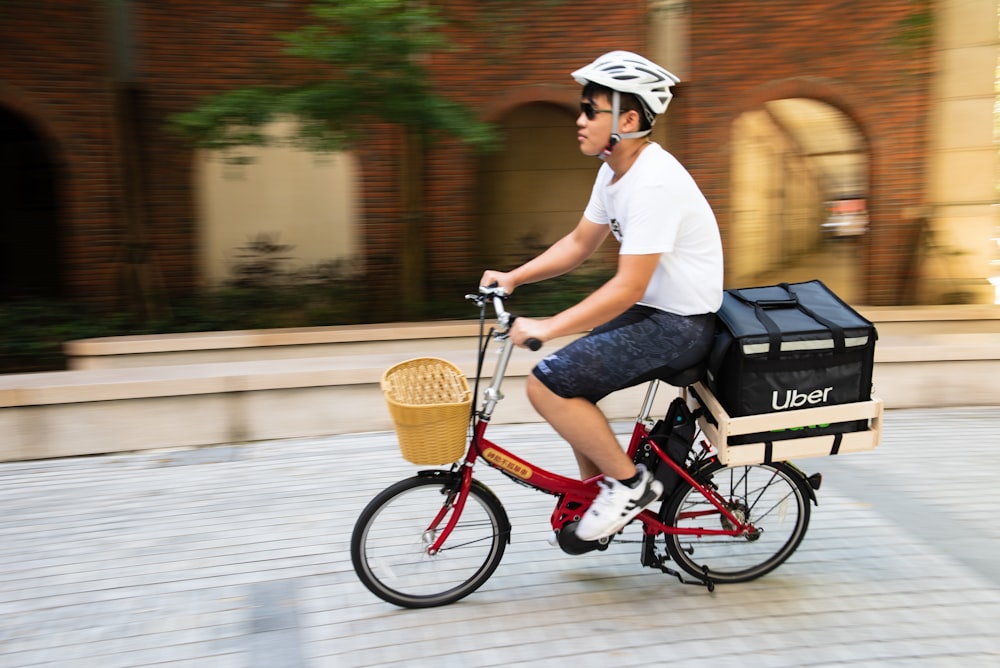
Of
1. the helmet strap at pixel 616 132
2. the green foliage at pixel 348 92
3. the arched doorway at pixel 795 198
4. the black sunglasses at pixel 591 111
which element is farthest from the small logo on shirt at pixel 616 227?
the arched doorway at pixel 795 198

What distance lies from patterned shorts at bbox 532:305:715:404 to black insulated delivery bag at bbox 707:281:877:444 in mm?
128

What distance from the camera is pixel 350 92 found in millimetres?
7066

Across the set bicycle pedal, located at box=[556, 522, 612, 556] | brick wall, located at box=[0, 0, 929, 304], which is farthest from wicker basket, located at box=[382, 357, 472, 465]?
brick wall, located at box=[0, 0, 929, 304]

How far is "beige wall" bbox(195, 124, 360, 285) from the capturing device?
9367mm

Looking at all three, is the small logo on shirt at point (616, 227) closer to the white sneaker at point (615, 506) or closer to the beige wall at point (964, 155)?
the white sneaker at point (615, 506)

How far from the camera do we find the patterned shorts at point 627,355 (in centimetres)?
353

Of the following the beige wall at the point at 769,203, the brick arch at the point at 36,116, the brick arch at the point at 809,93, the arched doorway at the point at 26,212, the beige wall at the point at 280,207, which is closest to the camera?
the brick arch at the point at 36,116

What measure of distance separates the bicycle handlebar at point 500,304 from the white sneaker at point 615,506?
0.77 m

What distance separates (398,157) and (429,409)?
6103 millimetres

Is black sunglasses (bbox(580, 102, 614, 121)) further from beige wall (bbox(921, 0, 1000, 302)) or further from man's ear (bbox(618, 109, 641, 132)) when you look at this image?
beige wall (bbox(921, 0, 1000, 302))

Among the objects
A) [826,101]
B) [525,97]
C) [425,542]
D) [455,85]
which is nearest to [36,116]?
[455,85]

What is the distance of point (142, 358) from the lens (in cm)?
754

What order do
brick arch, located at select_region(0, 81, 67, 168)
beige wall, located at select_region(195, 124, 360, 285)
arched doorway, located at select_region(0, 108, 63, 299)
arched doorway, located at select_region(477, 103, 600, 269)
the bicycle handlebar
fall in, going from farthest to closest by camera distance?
arched doorway, located at select_region(477, 103, 600, 269) < arched doorway, located at select_region(0, 108, 63, 299) < beige wall, located at select_region(195, 124, 360, 285) < brick arch, located at select_region(0, 81, 67, 168) < the bicycle handlebar

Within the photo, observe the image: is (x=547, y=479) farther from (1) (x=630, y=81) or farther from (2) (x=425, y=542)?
(1) (x=630, y=81)
